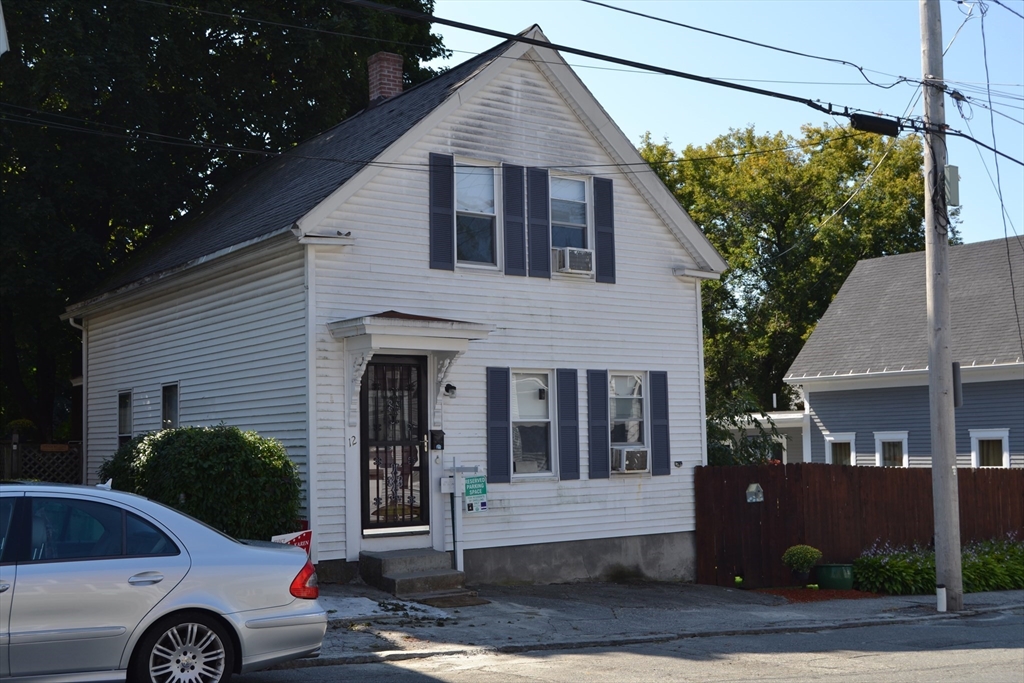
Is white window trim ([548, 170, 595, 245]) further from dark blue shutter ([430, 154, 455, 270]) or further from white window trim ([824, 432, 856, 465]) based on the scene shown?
white window trim ([824, 432, 856, 465])

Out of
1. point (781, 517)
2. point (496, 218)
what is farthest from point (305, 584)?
point (781, 517)

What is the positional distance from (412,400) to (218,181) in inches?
451

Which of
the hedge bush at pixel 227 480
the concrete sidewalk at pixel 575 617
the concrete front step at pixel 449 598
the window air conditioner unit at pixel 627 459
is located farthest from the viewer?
the window air conditioner unit at pixel 627 459

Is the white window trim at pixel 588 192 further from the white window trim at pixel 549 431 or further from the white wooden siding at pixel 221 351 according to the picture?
the white wooden siding at pixel 221 351

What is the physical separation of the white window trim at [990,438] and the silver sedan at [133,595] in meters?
20.0

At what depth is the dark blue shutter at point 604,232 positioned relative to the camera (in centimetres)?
1641

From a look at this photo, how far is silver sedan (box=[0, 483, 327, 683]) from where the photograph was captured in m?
6.98

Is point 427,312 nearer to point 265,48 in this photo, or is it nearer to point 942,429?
point 942,429

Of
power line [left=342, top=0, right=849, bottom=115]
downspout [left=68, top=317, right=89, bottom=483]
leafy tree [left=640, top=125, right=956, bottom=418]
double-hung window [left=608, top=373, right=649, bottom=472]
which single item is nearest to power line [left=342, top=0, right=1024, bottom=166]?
power line [left=342, top=0, right=849, bottom=115]

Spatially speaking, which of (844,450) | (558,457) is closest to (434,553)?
(558,457)

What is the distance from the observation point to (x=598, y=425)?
16.1 m

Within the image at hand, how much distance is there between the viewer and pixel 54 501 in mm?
7371

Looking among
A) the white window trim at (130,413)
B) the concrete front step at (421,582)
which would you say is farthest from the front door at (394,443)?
the white window trim at (130,413)

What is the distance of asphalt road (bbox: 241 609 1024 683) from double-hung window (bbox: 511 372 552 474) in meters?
4.43
